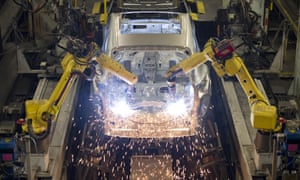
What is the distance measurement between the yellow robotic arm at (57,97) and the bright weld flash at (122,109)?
469 millimetres

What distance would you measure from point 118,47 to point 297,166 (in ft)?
11.1

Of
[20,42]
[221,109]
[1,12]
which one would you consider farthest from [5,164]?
[1,12]

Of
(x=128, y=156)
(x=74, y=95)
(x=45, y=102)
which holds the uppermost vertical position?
(x=45, y=102)

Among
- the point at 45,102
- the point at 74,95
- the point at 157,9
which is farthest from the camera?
the point at 157,9

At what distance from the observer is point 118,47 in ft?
31.6

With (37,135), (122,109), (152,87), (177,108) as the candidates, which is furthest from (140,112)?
Result: (37,135)

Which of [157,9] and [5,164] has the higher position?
[157,9]

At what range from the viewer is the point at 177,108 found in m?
9.29

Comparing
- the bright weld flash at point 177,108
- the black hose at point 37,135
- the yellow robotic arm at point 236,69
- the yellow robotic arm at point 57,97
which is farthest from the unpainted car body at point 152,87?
the black hose at point 37,135

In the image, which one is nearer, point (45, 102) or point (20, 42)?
point (45, 102)

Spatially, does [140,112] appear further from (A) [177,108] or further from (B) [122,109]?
(A) [177,108]

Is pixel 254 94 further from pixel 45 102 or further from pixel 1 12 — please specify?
pixel 1 12

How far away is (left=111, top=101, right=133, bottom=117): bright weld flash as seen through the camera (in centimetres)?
925

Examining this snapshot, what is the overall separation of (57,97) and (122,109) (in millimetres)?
1134
